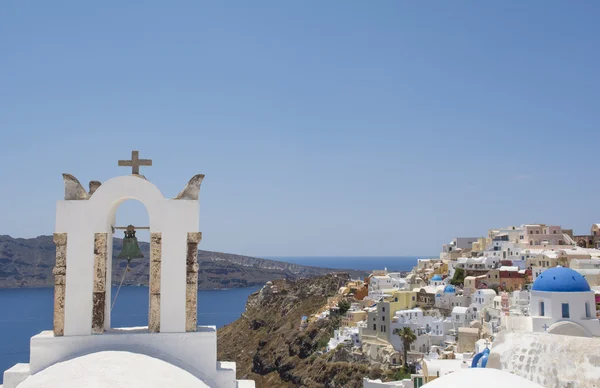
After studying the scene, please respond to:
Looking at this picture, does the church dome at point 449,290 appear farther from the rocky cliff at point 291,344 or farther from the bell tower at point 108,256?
the bell tower at point 108,256

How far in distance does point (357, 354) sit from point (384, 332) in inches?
109

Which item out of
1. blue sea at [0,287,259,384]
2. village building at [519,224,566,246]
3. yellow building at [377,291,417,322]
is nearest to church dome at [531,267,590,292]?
yellow building at [377,291,417,322]

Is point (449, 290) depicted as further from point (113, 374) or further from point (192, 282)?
point (113, 374)

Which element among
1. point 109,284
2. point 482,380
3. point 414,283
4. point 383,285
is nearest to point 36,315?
point 383,285

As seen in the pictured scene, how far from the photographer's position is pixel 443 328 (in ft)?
128

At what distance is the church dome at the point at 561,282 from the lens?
75.5ft

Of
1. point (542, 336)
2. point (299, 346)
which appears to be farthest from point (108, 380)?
point (299, 346)

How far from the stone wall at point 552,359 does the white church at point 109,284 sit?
8.75 m

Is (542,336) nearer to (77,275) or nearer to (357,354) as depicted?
(77,275)

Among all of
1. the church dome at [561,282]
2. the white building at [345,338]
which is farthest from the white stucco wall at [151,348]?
the white building at [345,338]

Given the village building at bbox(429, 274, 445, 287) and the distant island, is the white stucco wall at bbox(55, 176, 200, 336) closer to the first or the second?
the village building at bbox(429, 274, 445, 287)

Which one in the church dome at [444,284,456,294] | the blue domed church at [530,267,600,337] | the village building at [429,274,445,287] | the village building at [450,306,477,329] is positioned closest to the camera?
the blue domed church at [530,267,600,337]

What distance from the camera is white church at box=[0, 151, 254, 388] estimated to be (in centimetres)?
573

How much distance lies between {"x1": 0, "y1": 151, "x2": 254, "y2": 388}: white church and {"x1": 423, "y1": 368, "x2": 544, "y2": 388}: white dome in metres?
2.34
